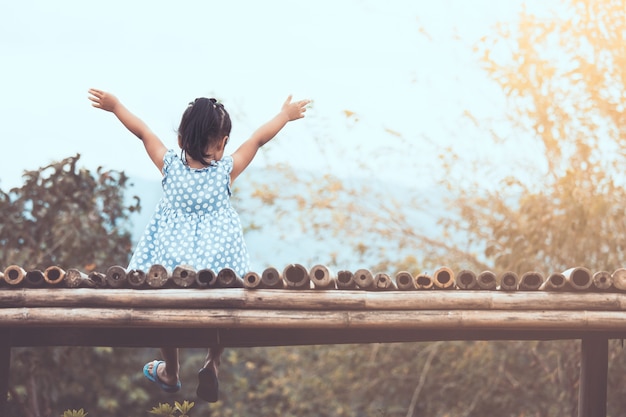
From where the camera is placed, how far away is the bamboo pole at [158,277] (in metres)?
4.78

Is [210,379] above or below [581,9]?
below

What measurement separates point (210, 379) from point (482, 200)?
16.2ft

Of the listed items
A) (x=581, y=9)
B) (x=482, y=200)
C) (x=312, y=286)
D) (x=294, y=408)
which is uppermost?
(x=581, y=9)

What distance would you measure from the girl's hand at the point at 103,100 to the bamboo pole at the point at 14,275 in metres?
0.90

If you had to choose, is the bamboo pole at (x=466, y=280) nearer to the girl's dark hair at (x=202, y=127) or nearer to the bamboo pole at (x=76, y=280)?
the girl's dark hair at (x=202, y=127)

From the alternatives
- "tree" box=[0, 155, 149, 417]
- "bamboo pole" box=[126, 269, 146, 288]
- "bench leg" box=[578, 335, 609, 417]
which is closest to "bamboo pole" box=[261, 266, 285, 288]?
"bamboo pole" box=[126, 269, 146, 288]

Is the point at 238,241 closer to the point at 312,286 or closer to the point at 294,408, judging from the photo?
the point at 312,286

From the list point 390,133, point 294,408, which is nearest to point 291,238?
point 390,133

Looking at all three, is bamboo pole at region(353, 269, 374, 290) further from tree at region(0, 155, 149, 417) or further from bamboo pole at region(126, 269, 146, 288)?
tree at region(0, 155, 149, 417)

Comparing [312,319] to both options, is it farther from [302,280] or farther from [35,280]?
[35,280]

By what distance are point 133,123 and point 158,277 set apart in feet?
2.84

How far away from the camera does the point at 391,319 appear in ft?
15.8

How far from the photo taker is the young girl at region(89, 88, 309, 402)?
5078 millimetres

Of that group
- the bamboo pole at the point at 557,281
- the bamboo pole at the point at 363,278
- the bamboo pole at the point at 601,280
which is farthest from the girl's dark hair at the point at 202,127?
the bamboo pole at the point at 601,280
